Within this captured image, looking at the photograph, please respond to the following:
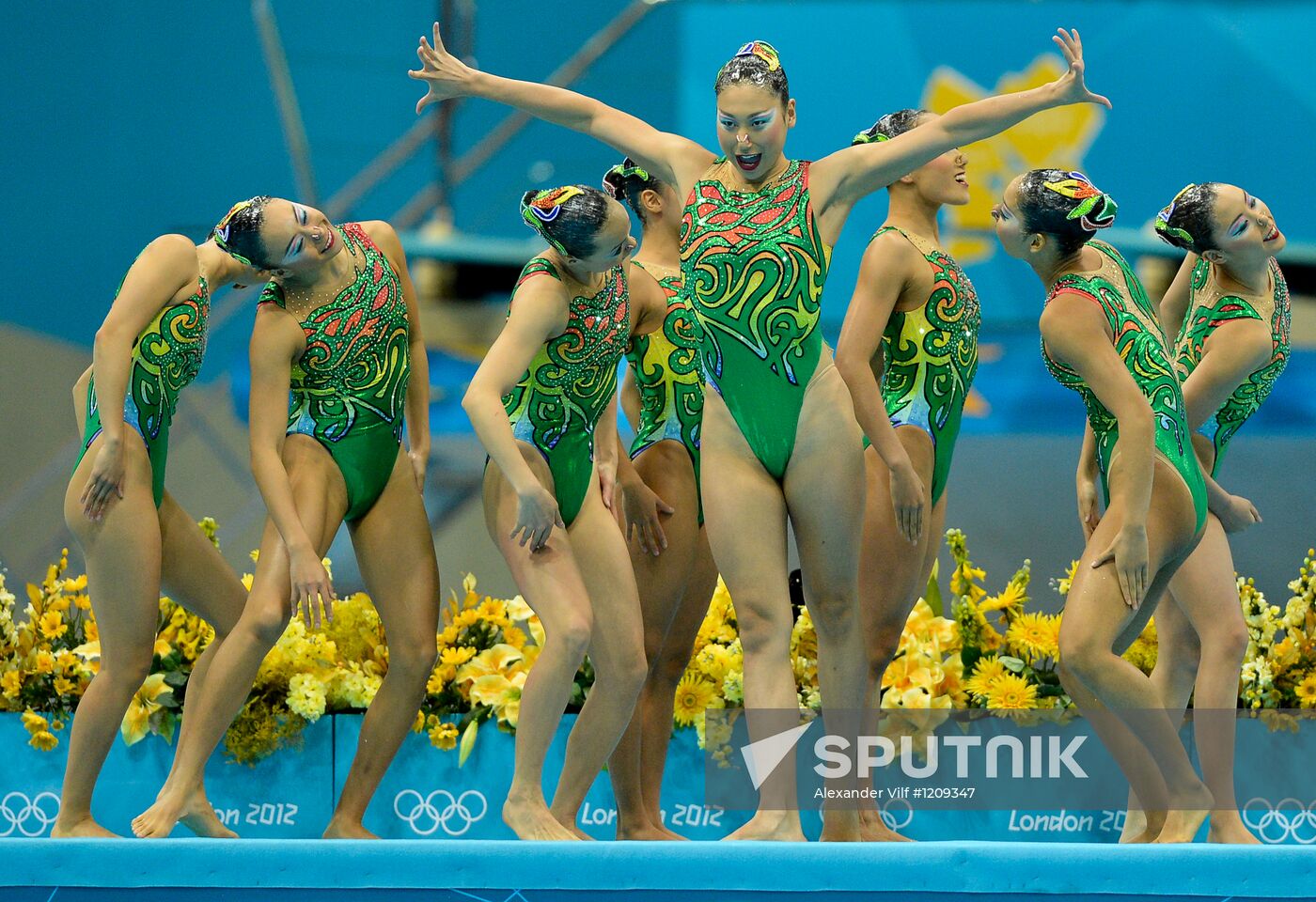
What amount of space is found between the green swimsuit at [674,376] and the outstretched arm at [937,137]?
81cm

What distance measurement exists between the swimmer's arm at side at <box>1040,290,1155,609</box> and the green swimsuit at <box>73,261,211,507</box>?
237cm

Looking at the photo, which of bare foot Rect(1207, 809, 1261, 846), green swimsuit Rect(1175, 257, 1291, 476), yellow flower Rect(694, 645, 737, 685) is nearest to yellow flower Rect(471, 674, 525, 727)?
yellow flower Rect(694, 645, 737, 685)

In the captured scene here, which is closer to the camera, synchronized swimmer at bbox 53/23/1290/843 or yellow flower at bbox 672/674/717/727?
synchronized swimmer at bbox 53/23/1290/843

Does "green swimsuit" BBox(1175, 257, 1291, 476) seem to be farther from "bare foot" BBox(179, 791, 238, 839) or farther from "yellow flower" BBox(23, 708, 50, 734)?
"yellow flower" BBox(23, 708, 50, 734)

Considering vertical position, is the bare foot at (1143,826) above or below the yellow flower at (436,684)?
below

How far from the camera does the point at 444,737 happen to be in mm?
5531

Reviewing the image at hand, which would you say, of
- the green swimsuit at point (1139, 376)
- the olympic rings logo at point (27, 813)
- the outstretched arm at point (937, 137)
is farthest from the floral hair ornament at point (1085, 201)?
the olympic rings logo at point (27, 813)

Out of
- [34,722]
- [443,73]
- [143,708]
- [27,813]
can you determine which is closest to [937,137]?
[443,73]

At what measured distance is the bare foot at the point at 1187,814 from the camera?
436 cm

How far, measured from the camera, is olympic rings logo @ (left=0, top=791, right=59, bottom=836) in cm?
554

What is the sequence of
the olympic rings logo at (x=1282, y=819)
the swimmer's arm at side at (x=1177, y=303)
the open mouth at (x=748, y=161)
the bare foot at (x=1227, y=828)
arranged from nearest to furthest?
the open mouth at (x=748, y=161), the bare foot at (x=1227, y=828), the swimmer's arm at side at (x=1177, y=303), the olympic rings logo at (x=1282, y=819)

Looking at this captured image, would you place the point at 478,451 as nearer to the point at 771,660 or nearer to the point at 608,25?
the point at 608,25

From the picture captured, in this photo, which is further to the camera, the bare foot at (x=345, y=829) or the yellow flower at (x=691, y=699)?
the yellow flower at (x=691, y=699)

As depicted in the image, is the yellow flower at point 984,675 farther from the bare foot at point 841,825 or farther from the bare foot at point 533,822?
the bare foot at point 533,822
